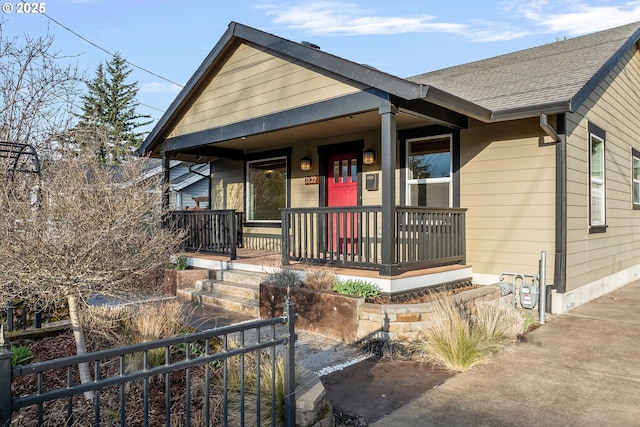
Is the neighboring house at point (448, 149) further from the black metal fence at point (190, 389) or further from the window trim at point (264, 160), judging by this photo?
the black metal fence at point (190, 389)

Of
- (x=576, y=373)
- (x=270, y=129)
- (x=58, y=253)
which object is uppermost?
(x=270, y=129)

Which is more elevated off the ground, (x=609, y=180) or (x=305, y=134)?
(x=305, y=134)

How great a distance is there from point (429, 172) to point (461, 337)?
3.74 meters

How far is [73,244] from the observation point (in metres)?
2.76

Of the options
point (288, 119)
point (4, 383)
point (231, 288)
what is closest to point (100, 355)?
point (4, 383)

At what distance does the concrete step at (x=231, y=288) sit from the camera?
6.33 metres

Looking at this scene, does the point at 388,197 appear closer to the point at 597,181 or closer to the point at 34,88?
the point at 597,181

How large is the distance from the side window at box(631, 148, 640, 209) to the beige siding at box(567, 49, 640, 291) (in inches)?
7.0

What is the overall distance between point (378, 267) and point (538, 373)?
203cm

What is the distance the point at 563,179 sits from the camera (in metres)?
5.84

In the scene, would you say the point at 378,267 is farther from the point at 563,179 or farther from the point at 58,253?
the point at 58,253

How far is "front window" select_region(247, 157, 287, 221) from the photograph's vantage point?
9.62m

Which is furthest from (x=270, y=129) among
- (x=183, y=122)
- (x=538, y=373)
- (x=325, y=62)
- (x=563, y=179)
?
(x=538, y=373)

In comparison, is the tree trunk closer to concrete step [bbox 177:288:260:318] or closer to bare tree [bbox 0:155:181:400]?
bare tree [bbox 0:155:181:400]
